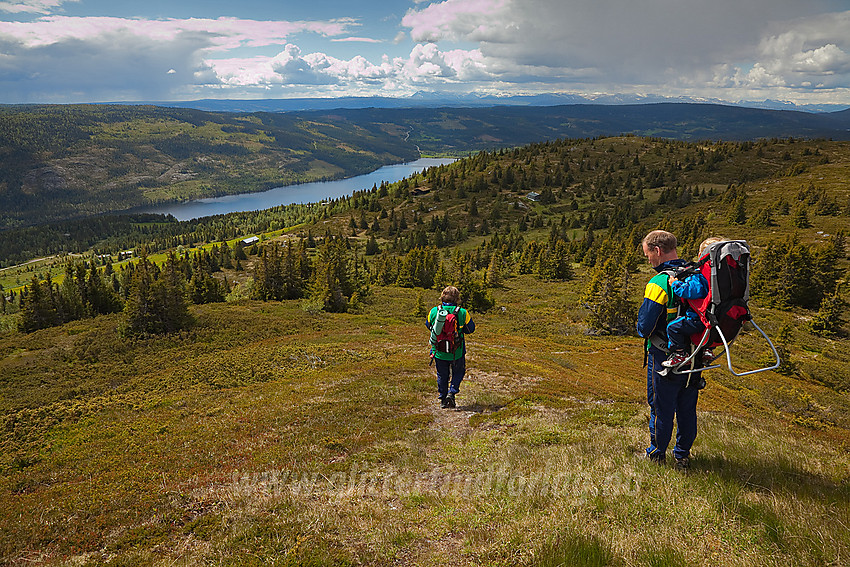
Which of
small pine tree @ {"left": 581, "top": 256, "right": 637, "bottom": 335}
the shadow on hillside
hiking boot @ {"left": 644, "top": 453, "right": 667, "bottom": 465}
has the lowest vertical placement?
small pine tree @ {"left": 581, "top": 256, "right": 637, "bottom": 335}

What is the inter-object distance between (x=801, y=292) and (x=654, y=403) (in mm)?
72615

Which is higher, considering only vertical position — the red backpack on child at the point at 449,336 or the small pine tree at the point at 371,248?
the red backpack on child at the point at 449,336

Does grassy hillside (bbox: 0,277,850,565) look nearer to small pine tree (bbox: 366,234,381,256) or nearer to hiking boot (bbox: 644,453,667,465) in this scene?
hiking boot (bbox: 644,453,667,465)

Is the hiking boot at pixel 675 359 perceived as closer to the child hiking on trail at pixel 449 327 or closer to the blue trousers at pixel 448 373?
the child hiking on trail at pixel 449 327

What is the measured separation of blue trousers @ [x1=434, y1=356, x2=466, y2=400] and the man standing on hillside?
623 centimetres

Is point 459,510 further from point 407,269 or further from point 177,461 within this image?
point 407,269

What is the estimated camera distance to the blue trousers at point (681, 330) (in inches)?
230

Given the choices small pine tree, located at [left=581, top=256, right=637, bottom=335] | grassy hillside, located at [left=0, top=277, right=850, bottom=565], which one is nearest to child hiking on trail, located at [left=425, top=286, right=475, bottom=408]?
grassy hillside, located at [left=0, top=277, right=850, bottom=565]

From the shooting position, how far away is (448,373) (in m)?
12.7

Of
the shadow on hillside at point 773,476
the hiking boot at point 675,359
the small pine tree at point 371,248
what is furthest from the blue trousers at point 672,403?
the small pine tree at point 371,248

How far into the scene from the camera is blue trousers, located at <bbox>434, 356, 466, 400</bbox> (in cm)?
1223

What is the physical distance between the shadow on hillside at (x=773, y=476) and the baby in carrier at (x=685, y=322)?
82.1 inches

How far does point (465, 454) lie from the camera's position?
348 inches

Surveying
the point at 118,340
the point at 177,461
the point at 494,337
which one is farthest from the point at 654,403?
the point at 118,340
